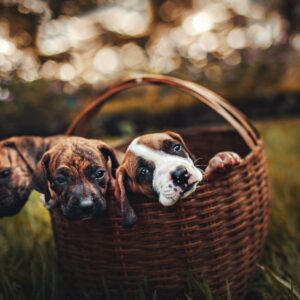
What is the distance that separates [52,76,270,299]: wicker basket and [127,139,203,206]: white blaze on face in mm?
61

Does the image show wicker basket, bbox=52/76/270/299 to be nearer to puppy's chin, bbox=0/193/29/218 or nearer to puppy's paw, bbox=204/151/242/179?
puppy's paw, bbox=204/151/242/179

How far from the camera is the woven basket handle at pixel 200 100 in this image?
2447 millimetres

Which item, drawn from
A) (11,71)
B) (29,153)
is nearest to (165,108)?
(11,71)

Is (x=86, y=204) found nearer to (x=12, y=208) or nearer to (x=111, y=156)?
(x=111, y=156)

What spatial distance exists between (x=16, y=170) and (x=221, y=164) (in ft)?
4.19

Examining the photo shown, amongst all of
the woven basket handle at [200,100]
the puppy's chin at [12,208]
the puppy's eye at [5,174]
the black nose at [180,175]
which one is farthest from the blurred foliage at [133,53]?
the black nose at [180,175]

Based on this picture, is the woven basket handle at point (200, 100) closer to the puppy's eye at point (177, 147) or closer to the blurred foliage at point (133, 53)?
the puppy's eye at point (177, 147)

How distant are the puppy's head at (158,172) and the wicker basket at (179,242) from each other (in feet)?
0.22

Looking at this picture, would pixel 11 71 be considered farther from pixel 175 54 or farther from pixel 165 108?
pixel 175 54

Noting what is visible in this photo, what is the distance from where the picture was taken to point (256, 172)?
2.35m

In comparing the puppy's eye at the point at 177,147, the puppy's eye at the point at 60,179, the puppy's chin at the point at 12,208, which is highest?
the puppy's eye at the point at 177,147

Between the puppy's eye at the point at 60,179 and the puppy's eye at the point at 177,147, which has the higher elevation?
the puppy's eye at the point at 177,147

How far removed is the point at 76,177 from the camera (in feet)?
6.71

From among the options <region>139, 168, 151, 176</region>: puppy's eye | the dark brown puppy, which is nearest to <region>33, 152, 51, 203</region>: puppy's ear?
the dark brown puppy
